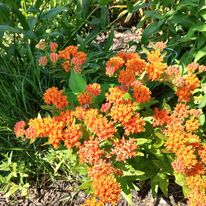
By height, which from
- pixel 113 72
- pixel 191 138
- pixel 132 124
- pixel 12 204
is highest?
pixel 113 72

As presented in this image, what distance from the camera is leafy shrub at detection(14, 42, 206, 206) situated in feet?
6.32

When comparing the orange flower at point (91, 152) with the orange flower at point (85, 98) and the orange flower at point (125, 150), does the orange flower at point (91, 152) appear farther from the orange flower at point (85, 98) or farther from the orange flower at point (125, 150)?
the orange flower at point (85, 98)

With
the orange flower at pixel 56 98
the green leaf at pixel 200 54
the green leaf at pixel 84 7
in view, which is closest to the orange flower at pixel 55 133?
the orange flower at pixel 56 98

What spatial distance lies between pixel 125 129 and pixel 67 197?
2.41ft

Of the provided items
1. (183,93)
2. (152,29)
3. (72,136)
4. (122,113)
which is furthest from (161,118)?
(152,29)

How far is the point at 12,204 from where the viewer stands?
8.24 feet

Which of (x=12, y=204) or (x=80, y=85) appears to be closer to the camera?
(x=80, y=85)

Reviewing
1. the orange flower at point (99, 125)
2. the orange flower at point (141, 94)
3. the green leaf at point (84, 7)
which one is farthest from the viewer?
the green leaf at point (84, 7)

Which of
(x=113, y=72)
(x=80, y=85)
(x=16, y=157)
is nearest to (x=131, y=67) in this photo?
(x=113, y=72)

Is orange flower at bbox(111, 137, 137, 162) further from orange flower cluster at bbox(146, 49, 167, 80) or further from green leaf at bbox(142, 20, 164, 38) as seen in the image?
green leaf at bbox(142, 20, 164, 38)

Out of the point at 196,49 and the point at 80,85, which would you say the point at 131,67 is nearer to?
the point at 80,85

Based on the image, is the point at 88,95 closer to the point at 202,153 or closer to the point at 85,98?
the point at 85,98

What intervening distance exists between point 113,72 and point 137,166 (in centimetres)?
53

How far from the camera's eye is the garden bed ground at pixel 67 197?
248 centimetres
